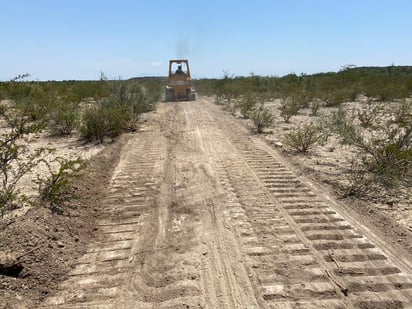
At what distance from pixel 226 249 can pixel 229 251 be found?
52 mm

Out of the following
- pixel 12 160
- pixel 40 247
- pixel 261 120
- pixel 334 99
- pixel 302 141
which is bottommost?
pixel 40 247

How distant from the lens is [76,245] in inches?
154

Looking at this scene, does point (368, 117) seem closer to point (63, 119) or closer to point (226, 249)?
→ point (226, 249)

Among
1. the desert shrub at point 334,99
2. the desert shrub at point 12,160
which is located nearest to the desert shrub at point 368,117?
the desert shrub at point 334,99

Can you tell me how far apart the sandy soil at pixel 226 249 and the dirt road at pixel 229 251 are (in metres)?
0.01

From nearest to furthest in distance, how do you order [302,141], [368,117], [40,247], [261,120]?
[40,247], [302,141], [261,120], [368,117]

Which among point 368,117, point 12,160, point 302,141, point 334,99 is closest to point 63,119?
point 12,160

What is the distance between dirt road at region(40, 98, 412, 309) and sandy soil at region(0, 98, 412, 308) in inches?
0.4

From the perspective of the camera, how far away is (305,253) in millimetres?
3660

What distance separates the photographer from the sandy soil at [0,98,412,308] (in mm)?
3012

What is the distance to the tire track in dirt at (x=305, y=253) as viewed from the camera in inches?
118

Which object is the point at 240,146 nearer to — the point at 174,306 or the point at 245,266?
the point at 245,266

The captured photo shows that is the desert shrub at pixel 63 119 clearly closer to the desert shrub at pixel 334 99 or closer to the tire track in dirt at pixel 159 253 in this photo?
the tire track in dirt at pixel 159 253

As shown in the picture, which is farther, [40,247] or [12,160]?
[12,160]
